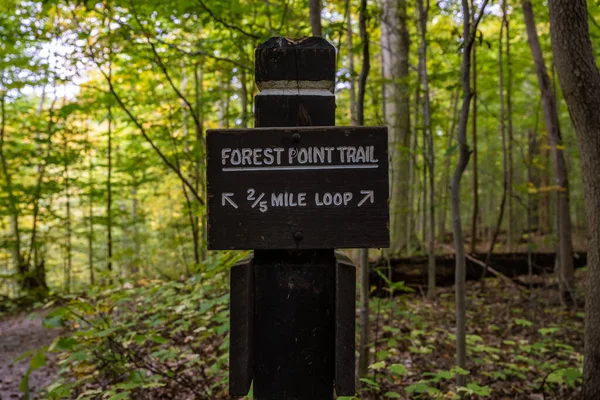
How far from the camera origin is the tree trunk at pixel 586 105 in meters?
3.47

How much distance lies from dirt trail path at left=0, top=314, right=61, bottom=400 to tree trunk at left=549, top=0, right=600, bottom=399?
4865 millimetres

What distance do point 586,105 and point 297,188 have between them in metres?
3.14

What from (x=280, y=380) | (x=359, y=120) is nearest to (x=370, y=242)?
(x=280, y=380)

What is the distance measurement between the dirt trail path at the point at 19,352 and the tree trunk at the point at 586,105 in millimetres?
4865

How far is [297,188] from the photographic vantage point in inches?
59.8

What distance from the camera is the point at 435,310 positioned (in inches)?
274

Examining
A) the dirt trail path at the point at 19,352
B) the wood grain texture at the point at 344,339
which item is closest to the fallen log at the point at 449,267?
the dirt trail path at the point at 19,352

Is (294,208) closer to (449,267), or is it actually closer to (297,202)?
(297,202)

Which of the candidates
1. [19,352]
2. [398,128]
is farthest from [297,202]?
[398,128]

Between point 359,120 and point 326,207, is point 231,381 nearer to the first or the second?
point 326,207

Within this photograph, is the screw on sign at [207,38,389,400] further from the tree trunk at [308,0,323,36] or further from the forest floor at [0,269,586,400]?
the tree trunk at [308,0,323,36]

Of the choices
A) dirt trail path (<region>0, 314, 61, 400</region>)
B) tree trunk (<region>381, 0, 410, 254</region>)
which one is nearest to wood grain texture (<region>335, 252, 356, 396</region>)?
dirt trail path (<region>0, 314, 61, 400</region>)

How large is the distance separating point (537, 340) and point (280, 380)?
18.1 feet

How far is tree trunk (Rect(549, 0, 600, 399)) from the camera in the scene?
3469mm
